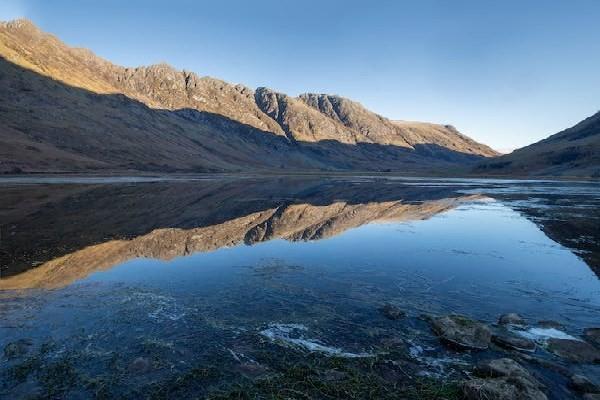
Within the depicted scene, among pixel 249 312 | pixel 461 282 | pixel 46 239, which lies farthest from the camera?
pixel 46 239

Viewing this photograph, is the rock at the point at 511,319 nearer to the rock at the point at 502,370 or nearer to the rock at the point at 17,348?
the rock at the point at 502,370

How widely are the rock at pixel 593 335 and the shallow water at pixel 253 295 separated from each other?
16.6 inches

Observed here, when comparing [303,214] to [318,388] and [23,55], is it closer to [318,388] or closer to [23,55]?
[318,388]

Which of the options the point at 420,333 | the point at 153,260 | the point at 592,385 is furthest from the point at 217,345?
the point at 153,260

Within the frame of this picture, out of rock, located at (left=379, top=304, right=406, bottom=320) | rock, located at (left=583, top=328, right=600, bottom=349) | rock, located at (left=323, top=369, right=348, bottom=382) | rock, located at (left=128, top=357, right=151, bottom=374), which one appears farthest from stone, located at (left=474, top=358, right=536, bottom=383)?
rock, located at (left=128, top=357, right=151, bottom=374)

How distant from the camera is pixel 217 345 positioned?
44.0ft

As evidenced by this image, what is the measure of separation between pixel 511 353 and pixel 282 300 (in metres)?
9.44

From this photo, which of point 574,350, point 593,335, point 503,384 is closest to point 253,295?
point 503,384

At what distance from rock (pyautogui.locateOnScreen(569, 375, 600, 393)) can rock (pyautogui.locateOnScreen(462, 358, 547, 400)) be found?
1.11m

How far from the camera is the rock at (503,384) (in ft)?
33.2

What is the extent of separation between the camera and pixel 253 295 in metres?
18.9

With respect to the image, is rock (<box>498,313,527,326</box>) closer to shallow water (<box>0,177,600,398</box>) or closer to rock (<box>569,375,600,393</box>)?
shallow water (<box>0,177,600,398</box>)

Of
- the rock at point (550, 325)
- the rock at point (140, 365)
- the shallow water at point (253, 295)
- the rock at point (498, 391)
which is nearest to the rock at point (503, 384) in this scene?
the rock at point (498, 391)

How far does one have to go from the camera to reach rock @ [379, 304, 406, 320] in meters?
16.4
